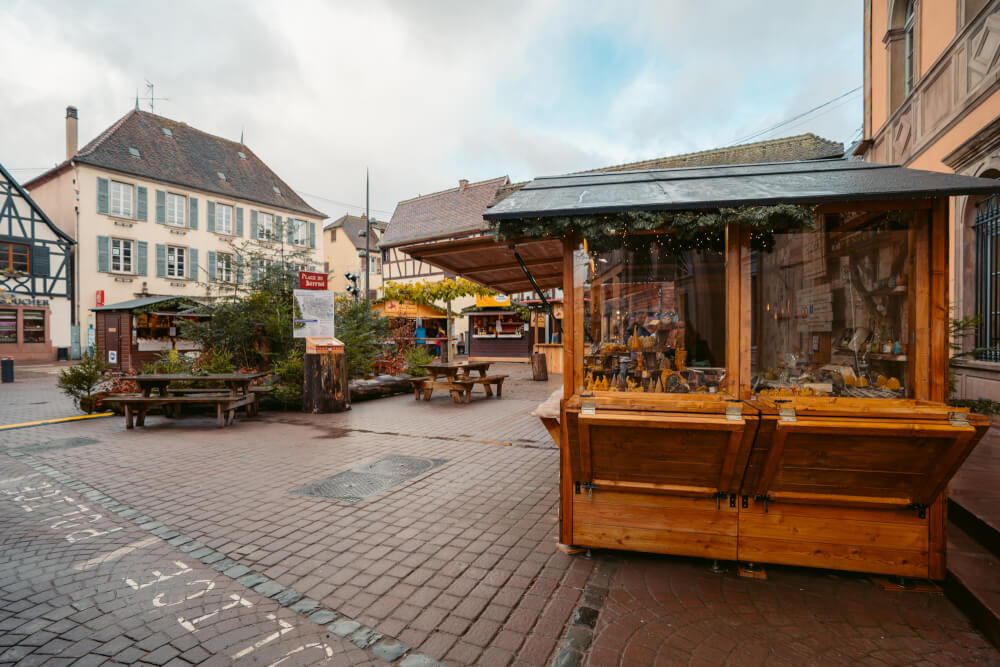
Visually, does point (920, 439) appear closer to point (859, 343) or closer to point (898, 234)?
point (859, 343)

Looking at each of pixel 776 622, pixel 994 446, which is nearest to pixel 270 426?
pixel 776 622

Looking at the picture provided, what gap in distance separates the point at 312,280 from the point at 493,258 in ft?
15.9

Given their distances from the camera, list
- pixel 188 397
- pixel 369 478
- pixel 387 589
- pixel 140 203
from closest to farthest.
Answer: pixel 387 589 < pixel 369 478 < pixel 188 397 < pixel 140 203

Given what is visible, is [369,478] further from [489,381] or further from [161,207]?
[161,207]

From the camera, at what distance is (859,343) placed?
10.8 ft

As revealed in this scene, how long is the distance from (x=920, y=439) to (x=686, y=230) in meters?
1.62

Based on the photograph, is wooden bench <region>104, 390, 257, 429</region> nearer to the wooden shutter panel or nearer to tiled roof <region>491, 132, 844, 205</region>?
tiled roof <region>491, 132, 844, 205</region>

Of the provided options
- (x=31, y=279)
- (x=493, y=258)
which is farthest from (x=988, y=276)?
(x=31, y=279)

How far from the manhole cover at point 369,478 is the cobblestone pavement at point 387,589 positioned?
0.13 m

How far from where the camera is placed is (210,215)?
28.7m

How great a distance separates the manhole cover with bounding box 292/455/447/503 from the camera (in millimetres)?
4621

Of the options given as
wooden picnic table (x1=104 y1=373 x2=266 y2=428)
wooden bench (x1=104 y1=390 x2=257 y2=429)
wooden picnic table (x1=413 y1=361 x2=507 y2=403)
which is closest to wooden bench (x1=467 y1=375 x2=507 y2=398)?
wooden picnic table (x1=413 y1=361 x2=507 y2=403)

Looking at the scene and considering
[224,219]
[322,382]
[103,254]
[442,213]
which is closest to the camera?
[322,382]

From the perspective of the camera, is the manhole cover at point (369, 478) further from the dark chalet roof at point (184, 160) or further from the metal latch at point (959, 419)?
the dark chalet roof at point (184, 160)
